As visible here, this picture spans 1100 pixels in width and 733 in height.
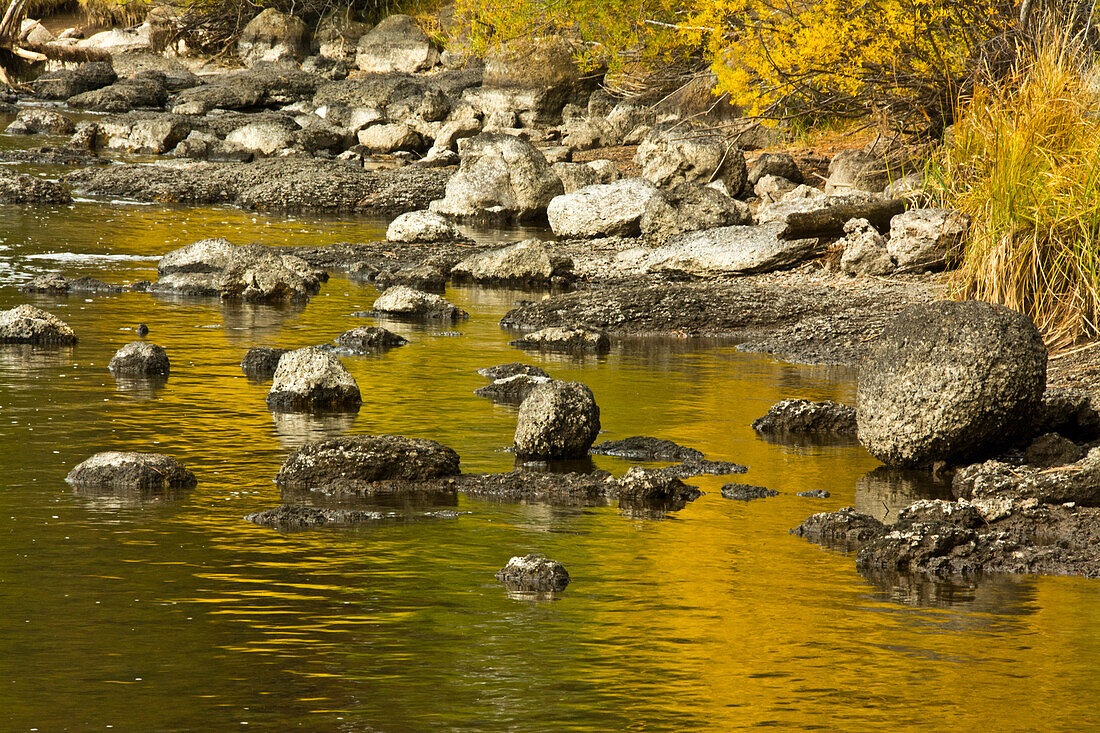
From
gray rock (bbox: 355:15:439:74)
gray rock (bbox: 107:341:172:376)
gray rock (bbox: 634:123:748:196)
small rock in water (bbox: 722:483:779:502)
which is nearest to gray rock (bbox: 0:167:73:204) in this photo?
gray rock (bbox: 634:123:748:196)

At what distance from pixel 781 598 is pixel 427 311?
27.9 ft

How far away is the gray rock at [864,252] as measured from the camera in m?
14.5

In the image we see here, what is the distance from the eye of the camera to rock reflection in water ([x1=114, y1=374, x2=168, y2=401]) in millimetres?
9992

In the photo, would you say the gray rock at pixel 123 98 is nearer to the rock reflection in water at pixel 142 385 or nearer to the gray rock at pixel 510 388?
the rock reflection in water at pixel 142 385

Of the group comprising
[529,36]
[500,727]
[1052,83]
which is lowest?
[500,727]

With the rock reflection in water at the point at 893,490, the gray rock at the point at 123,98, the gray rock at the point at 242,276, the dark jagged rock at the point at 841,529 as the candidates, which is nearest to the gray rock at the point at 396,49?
the gray rock at the point at 123,98

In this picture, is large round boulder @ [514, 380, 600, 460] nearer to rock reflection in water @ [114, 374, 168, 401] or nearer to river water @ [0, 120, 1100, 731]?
river water @ [0, 120, 1100, 731]

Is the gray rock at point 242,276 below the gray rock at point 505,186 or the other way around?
below

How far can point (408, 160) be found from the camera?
28.0 metres

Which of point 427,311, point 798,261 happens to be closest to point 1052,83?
point 798,261

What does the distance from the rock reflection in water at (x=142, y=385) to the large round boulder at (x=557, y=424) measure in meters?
3.11

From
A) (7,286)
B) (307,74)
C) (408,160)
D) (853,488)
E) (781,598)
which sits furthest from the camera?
(307,74)

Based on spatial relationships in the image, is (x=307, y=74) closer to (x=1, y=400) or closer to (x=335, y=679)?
(x=1, y=400)

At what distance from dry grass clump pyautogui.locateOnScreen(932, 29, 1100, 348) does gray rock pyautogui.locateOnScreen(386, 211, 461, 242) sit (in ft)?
29.9
